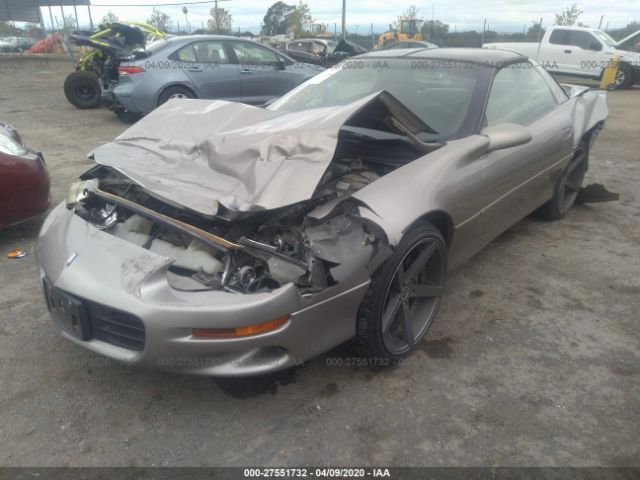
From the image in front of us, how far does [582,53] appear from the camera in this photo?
14.0m

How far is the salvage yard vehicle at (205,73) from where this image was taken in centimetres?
762

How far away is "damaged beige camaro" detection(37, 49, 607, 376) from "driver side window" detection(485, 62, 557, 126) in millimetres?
39

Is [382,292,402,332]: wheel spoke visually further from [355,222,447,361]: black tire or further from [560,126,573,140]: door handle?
[560,126,573,140]: door handle

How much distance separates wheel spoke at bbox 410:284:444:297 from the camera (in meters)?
2.58

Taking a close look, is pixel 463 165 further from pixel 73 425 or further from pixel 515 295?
pixel 73 425

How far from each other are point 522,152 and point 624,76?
13.8m

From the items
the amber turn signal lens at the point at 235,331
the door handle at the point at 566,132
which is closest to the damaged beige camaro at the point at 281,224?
the amber turn signal lens at the point at 235,331

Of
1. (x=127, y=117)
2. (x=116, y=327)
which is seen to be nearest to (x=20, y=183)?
(x=116, y=327)

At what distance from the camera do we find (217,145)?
8.47ft

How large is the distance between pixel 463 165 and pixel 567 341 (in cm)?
116

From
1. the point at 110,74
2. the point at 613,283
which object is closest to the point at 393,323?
the point at 613,283

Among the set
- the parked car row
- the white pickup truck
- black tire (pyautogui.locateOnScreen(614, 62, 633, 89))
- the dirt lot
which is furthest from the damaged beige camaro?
the parked car row

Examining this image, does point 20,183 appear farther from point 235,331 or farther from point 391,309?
point 391,309

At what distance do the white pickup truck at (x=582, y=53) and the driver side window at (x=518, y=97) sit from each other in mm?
10878
